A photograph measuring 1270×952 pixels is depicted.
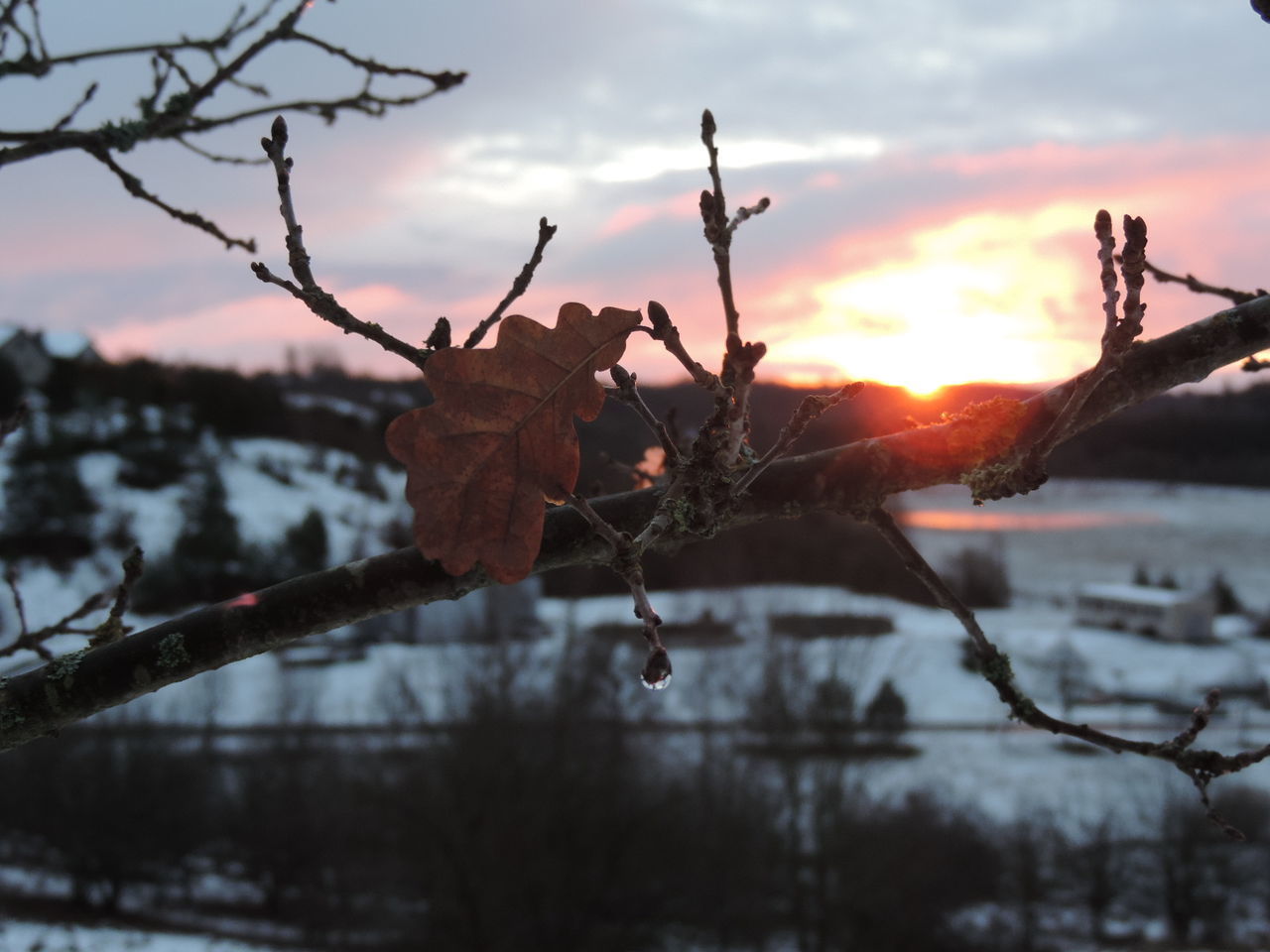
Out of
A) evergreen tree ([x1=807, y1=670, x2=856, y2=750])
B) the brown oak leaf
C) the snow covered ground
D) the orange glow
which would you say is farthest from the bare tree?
the orange glow

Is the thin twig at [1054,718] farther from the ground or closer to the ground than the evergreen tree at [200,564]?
farther from the ground

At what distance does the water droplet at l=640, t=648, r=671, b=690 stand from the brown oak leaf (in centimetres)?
18

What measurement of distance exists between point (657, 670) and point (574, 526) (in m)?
0.52

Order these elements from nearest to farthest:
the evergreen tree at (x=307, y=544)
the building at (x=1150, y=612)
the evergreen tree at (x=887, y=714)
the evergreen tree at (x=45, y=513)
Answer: the evergreen tree at (x=887, y=714) < the evergreen tree at (x=307, y=544) < the evergreen tree at (x=45, y=513) < the building at (x=1150, y=612)

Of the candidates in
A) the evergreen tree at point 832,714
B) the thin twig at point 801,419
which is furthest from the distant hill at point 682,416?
the evergreen tree at point 832,714

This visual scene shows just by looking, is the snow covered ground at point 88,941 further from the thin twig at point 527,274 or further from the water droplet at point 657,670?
the water droplet at point 657,670

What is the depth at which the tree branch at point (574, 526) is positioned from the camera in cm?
126

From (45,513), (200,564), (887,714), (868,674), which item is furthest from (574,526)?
(45,513)

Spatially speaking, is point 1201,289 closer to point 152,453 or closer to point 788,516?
point 788,516

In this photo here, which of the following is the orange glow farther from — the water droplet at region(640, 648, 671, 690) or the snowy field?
the water droplet at region(640, 648, 671, 690)

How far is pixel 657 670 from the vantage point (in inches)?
28.7

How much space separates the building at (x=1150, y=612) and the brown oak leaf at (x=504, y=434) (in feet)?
122

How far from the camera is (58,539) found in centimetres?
3000

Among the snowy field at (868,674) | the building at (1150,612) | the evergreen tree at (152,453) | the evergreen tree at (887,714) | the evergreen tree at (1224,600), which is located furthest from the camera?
the evergreen tree at (1224,600)
